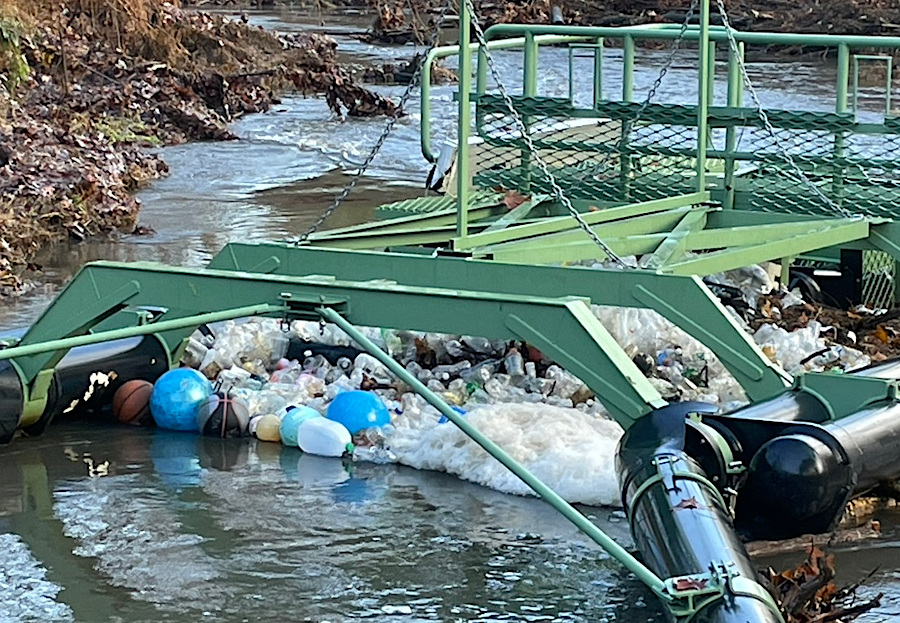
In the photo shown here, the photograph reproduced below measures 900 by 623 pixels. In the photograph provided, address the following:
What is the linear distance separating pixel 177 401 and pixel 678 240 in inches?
114

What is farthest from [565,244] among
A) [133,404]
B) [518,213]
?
[133,404]

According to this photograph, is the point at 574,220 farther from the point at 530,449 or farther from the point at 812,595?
the point at 812,595

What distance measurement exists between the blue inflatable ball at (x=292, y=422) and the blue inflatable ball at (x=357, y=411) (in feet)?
0.33

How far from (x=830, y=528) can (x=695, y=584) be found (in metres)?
1.18

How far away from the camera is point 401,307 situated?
23.0ft

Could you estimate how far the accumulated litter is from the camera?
752 cm

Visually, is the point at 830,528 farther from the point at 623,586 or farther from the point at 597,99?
the point at 597,99

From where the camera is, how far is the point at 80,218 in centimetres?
1377

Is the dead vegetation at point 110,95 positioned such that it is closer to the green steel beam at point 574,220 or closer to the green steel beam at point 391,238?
the green steel beam at point 391,238

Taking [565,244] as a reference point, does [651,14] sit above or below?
below

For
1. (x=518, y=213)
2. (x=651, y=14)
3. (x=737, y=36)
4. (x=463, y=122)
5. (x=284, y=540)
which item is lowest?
(x=651, y=14)

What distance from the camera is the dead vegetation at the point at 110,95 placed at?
549 inches

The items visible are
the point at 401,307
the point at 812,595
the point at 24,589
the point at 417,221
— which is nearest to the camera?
the point at 812,595

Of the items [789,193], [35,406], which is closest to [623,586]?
[35,406]
